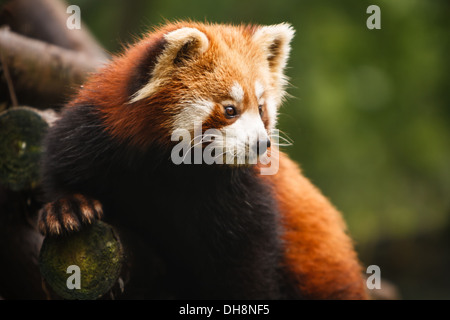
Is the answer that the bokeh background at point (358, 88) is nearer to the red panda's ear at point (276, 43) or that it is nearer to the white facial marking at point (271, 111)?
the red panda's ear at point (276, 43)

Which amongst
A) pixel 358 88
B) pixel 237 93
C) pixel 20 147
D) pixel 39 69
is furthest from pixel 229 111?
pixel 358 88

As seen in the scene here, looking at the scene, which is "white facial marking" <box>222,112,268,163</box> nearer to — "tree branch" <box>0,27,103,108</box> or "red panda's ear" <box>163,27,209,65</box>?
"red panda's ear" <box>163,27,209,65</box>

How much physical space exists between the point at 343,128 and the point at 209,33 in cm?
470

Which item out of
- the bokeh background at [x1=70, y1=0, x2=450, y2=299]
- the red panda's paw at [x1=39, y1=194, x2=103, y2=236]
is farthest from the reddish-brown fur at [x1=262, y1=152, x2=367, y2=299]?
the bokeh background at [x1=70, y1=0, x2=450, y2=299]

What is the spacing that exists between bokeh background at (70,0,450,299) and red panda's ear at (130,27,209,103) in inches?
151

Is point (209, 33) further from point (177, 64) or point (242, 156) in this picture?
point (242, 156)

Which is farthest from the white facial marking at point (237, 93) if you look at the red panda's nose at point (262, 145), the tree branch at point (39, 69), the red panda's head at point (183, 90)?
the tree branch at point (39, 69)

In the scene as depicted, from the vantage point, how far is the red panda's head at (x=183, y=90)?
2516 mm

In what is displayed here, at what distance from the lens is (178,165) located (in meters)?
2.67

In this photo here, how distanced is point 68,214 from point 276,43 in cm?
157

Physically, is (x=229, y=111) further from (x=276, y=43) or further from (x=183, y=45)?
(x=276, y=43)

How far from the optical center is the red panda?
2533mm

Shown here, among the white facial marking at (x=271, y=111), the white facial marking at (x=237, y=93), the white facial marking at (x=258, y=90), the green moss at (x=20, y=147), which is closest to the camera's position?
the white facial marking at (x=237, y=93)

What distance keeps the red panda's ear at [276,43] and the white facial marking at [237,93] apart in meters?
0.47
